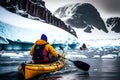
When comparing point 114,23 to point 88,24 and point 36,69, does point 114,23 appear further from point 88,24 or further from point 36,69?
point 36,69

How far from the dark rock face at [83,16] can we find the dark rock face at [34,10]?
146 millimetres

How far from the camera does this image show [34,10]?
21.3 ft

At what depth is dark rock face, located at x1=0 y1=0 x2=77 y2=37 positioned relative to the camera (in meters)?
6.37

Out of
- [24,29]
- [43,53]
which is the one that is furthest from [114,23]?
[43,53]

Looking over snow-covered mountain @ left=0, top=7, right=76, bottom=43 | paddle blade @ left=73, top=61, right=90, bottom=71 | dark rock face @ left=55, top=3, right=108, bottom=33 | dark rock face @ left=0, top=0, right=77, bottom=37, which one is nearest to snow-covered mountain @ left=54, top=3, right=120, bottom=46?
dark rock face @ left=55, top=3, right=108, bottom=33

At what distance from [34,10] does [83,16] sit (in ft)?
3.56

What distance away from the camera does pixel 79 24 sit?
6.83m

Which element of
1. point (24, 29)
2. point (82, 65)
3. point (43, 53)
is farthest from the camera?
point (24, 29)

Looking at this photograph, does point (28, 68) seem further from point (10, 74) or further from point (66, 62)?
point (66, 62)

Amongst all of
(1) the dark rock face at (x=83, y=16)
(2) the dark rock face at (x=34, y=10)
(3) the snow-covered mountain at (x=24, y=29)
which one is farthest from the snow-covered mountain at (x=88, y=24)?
(3) the snow-covered mountain at (x=24, y=29)

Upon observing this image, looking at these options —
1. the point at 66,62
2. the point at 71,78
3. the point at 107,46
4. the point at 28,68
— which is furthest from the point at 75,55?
the point at 28,68

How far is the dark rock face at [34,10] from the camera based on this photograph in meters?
6.37

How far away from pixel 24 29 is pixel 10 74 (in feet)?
3.69

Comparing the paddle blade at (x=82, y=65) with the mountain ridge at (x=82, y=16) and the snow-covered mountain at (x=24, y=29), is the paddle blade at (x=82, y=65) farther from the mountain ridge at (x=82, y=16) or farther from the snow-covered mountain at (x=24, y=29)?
the mountain ridge at (x=82, y=16)
